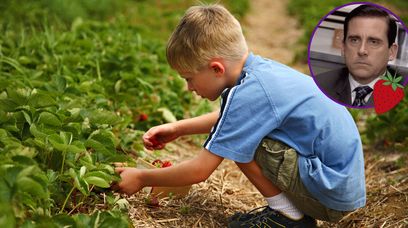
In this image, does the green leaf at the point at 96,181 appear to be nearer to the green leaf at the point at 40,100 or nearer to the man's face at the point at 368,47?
the green leaf at the point at 40,100

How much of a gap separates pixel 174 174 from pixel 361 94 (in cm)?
79

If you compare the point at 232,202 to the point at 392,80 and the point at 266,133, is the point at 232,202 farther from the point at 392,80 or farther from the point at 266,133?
the point at 392,80

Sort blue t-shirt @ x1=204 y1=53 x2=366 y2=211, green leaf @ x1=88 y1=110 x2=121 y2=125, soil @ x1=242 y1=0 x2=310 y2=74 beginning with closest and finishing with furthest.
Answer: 1. blue t-shirt @ x1=204 y1=53 x2=366 y2=211
2. green leaf @ x1=88 y1=110 x2=121 y2=125
3. soil @ x1=242 y1=0 x2=310 y2=74

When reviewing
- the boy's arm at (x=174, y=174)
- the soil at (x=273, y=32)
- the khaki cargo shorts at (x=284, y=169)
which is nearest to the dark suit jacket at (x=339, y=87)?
the khaki cargo shorts at (x=284, y=169)

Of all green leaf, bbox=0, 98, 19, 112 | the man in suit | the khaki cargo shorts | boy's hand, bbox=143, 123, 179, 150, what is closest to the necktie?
the man in suit

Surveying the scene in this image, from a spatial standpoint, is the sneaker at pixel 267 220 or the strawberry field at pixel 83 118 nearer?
the strawberry field at pixel 83 118

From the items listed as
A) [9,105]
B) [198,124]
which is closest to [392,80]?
[198,124]

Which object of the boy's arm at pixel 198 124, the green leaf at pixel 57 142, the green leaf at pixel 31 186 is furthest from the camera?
the boy's arm at pixel 198 124

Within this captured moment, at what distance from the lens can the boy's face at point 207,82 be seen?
2348 millimetres

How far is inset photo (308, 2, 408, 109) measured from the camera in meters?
2.26

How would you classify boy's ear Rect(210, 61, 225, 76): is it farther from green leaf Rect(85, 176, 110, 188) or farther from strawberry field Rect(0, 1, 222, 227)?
green leaf Rect(85, 176, 110, 188)

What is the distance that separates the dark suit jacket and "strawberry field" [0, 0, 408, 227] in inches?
28.3

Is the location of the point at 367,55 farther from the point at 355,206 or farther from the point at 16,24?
the point at 16,24

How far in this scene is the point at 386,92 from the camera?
234 cm
